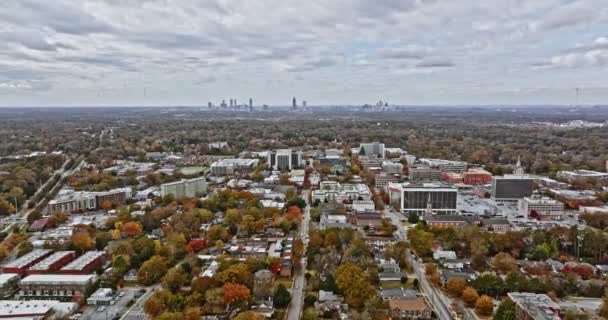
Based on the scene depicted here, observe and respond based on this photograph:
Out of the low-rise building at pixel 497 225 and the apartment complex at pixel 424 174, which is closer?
the low-rise building at pixel 497 225

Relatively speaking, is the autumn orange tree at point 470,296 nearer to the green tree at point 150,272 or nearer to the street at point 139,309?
the street at point 139,309

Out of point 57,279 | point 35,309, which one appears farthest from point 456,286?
point 57,279

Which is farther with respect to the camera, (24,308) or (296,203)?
(296,203)

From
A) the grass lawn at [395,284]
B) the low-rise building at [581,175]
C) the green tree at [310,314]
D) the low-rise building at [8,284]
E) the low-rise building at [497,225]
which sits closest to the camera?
the green tree at [310,314]

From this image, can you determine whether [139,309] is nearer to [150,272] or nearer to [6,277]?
[150,272]

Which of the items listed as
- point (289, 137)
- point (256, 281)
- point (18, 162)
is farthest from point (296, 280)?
point (289, 137)

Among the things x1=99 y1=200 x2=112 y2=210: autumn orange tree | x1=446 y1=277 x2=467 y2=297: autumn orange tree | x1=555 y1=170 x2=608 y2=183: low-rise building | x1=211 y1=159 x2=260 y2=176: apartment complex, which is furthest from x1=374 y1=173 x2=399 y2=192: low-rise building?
x1=99 y1=200 x2=112 y2=210: autumn orange tree

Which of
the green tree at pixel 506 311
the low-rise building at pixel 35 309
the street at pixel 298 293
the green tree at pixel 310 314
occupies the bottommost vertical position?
the street at pixel 298 293

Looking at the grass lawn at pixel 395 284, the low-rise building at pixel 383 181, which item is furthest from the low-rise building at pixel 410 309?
the low-rise building at pixel 383 181

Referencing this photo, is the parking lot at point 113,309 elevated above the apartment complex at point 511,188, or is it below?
below

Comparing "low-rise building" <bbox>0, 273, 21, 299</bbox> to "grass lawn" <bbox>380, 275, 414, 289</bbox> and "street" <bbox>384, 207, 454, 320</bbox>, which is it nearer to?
"grass lawn" <bbox>380, 275, 414, 289</bbox>
